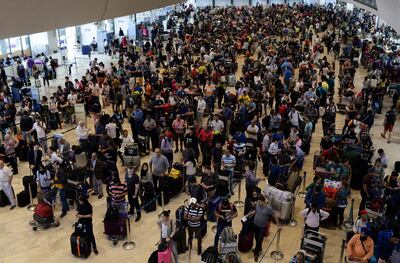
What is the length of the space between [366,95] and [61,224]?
12.8 metres

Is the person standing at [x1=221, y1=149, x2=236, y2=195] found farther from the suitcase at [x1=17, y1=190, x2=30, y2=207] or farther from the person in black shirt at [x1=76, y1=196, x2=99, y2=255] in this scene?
the suitcase at [x1=17, y1=190, x2=30, y2=207]

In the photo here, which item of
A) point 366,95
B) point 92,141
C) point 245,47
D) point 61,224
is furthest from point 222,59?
point 61,224

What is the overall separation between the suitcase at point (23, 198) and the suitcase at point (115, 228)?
9.59 ft

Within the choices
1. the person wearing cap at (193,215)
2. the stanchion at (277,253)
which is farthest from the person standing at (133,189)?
the stanchion at (277,253)

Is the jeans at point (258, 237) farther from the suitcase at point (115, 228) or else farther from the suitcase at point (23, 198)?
the suitcase at point (23, 198)

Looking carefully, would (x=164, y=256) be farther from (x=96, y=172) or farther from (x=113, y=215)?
(x=96, y=172)

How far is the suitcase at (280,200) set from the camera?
9.86 m

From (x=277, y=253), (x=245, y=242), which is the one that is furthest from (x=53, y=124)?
(x=277, y=253)

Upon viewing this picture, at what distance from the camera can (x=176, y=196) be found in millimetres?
11523

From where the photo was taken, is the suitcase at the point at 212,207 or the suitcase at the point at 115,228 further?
the suitcase at the point at 212,207

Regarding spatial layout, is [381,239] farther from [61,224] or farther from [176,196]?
[61,224]

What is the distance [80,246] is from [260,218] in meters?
3.67

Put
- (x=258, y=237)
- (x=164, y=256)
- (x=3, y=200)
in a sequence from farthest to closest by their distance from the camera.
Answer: (x=3, y=200) < (x=258, y=237) < (x=164, y=256)

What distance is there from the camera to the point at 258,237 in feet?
29.0
